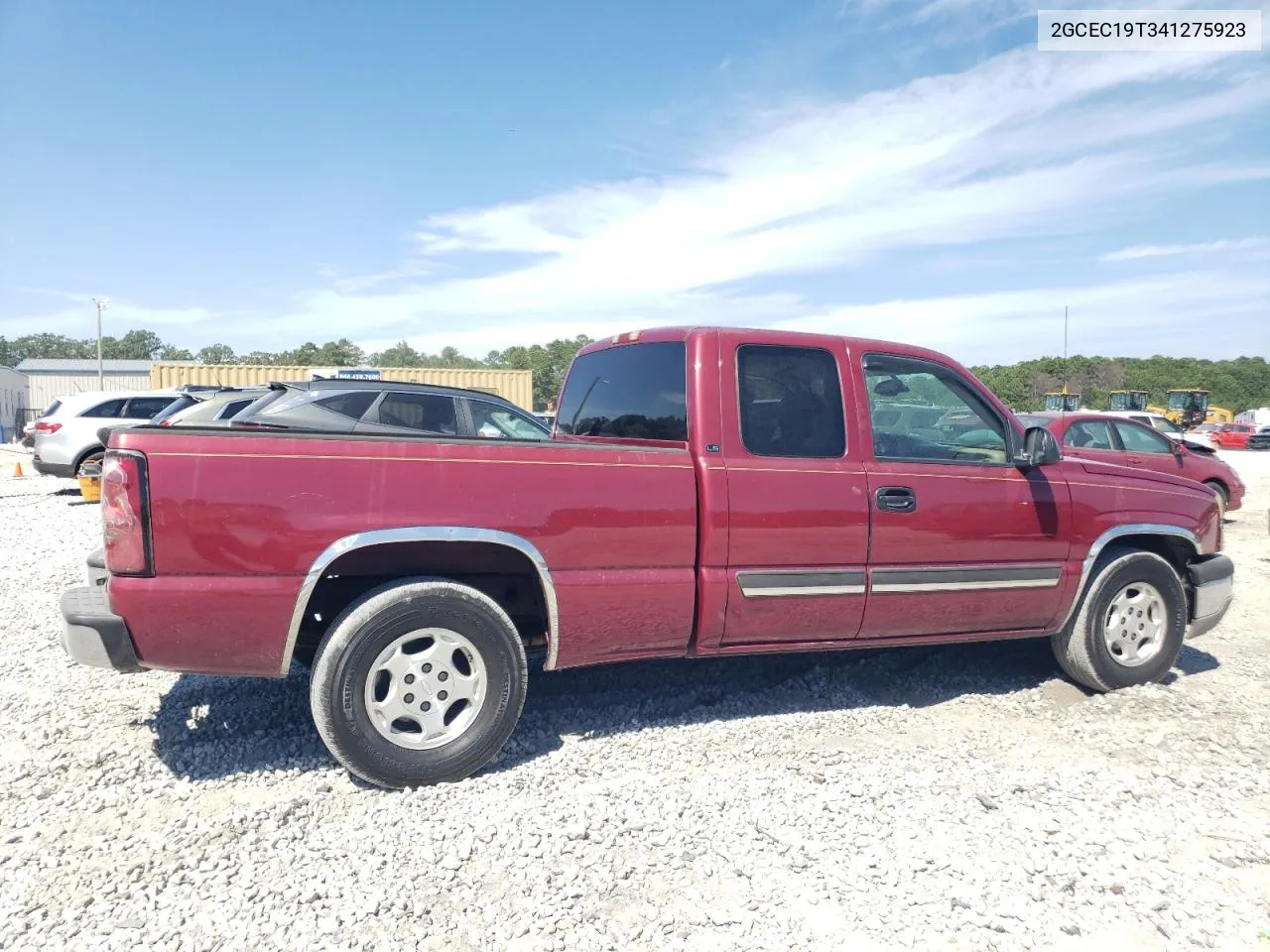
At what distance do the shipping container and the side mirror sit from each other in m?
22.4

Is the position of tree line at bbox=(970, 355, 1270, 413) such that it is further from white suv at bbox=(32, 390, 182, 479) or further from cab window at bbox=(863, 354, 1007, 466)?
cab window at bbox=(863, 354, 1007, 466)

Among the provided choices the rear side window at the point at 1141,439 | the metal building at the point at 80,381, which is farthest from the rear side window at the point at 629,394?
the metal building at the point at 80,381

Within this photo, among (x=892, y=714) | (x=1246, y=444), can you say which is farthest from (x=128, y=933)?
(x=1246, y=444)

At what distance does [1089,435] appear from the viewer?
10391mm

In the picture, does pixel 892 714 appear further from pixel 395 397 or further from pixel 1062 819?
pixel 395 397

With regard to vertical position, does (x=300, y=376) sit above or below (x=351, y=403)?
above

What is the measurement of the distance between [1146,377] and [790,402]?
214 feet

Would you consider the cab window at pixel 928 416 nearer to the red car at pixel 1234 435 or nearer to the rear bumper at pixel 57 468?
the rear bumper at pixel 57 468

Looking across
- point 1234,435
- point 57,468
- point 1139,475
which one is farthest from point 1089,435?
point 1234,435

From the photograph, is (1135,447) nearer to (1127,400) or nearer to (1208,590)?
(1208,590)

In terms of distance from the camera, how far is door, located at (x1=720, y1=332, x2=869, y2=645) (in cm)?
382

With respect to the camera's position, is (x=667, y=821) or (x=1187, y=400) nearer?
(x=667, y=821)

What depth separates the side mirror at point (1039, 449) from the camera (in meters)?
4.24

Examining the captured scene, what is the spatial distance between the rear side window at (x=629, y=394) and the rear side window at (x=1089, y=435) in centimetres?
721
